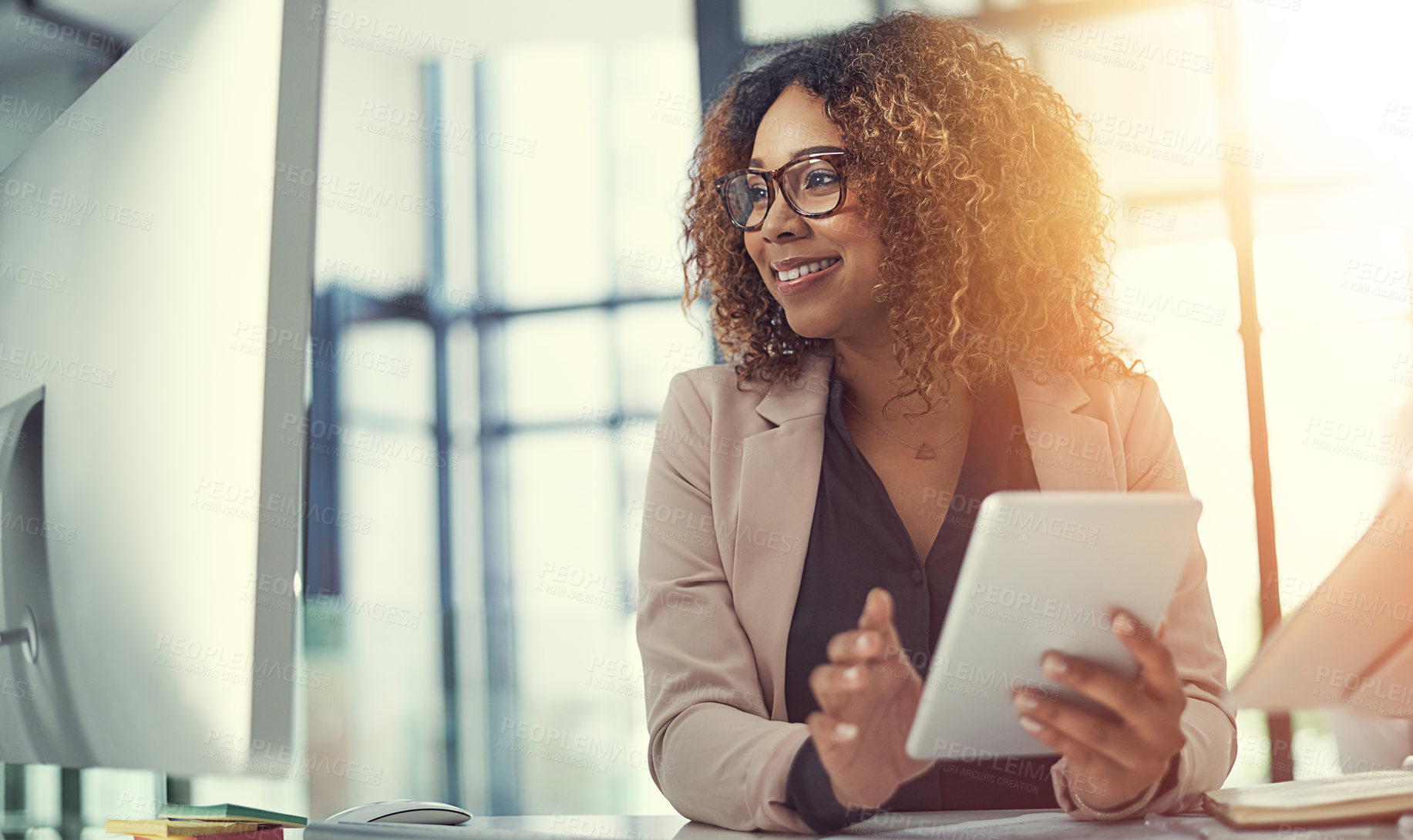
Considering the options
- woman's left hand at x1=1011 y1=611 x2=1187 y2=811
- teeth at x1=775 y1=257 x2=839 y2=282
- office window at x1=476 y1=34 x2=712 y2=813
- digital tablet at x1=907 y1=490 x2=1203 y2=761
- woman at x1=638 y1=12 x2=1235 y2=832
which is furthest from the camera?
office window at x1=476 y1=34 x2=712 y2=813

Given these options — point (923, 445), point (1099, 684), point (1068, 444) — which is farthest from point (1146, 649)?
point (923, 445)

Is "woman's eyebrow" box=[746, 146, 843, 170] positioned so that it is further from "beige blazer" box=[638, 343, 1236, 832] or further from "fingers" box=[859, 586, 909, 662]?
"fingers" box=[859, 586, 909, 662]

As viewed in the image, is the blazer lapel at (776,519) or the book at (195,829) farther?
the blazer lapel at (776,519)

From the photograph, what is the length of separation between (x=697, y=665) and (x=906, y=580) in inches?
11.3

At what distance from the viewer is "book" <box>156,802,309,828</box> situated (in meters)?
0.81

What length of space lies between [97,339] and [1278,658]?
2.68 feet

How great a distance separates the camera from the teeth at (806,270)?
4.27ft

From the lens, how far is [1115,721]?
81 cm

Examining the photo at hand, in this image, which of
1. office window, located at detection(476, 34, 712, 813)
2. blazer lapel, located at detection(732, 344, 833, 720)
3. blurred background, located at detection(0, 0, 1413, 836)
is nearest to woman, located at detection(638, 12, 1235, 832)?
blazer lapel, located at detection(732, 344, 833, 720)

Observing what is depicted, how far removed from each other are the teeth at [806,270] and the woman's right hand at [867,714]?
56 cm

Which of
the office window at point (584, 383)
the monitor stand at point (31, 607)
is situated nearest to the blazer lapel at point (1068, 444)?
the monitor stand at point (31, 607)

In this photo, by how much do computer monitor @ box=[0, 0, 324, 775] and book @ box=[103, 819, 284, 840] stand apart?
125mm

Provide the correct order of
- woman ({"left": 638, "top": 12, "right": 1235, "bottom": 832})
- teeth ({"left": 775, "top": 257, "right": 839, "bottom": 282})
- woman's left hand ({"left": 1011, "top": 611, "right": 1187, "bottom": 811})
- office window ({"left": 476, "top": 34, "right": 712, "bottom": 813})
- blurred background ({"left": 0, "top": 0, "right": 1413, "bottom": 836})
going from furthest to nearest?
office window ({"left": 476, "top": 34, "right": 712, "bottom": 813}) → blurred background ({"left": 0, "top": 0, "right": 1413, "bottom": 836}) → teeth ({"left": 775, "top": 257, "right": 839, "bottom": 282}) → woman ({"left": 638, "top": 12, "right": 1235, "bottom": 832}) → woman's left hand ({"left": 1011, "top": 611, "right": 1187, "bottom": 811})

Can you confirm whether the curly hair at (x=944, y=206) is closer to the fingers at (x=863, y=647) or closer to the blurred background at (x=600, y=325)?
the fingers at (x=863, y=647)
